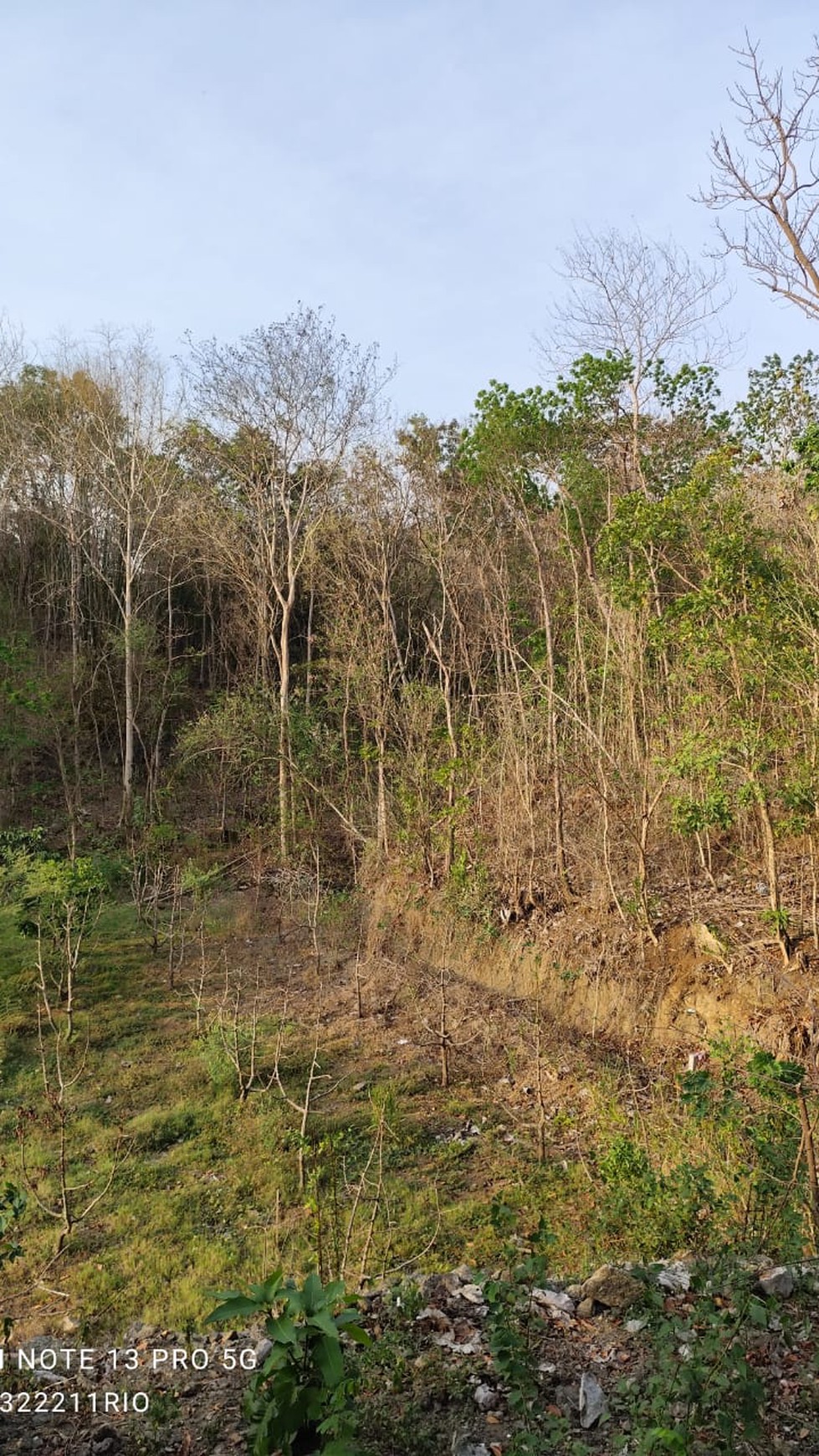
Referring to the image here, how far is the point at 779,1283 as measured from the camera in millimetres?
2889

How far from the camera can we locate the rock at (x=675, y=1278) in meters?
3.00

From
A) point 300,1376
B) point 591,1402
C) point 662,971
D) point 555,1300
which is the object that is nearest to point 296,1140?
point 555,1300

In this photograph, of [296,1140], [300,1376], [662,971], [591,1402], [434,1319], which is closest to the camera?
[300,1376]

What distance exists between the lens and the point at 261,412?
13.9 m

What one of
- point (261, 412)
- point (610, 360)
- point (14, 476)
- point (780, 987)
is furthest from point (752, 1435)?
point (14, 476)

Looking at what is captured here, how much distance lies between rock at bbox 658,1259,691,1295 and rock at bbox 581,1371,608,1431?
0.55 meters

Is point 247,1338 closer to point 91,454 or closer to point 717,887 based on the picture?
point 717,887

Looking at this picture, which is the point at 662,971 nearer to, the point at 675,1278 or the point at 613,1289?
the point at 675,1278

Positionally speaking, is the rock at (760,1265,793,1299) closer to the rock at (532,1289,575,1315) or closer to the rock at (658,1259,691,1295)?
the rock at (658,1259,691,1295)

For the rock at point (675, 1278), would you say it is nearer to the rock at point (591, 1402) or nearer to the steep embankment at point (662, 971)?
the rock at point (591, 1402)

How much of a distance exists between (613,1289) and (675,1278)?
25 cm

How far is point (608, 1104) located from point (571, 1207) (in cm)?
87

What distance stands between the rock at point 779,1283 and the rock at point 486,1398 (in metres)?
1.03

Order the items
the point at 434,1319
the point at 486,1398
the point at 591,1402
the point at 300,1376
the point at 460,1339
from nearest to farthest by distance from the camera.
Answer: the point at 300,1376 < the point at 591,1402 < the point at 486,1398 < the point at 460,1339 < the point at 434,1319
